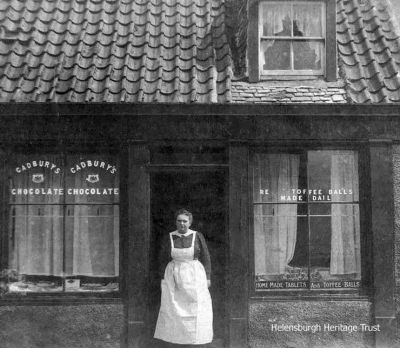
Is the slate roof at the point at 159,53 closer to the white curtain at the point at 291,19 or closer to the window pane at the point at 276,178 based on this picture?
the white curtain at the point at 291,19

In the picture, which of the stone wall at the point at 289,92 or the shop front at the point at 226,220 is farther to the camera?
the stone wall at the point at 289,92

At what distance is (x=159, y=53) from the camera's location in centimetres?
881

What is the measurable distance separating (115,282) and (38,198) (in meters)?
1.64

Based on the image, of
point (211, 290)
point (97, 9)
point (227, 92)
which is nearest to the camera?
point (227, 92)

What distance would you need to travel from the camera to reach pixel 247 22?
8.95m

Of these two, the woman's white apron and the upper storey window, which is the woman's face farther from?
the upper storey window

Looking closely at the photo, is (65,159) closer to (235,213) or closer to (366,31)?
(235,213)

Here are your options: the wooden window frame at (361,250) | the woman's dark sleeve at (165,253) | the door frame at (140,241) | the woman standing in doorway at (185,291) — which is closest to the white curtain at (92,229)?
the door frame at (140,241)

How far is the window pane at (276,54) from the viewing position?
892 centimetres

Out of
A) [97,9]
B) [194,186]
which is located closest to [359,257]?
[194,186]

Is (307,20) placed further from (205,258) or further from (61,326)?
(61,326)

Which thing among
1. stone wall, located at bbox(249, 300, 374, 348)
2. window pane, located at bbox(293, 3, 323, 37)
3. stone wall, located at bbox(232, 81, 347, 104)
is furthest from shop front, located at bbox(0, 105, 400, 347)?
window pane, located at bbox(293, 3, 323, 37)

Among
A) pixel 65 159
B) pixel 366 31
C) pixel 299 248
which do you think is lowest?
pixel 299 248

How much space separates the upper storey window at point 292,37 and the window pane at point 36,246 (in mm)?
3860
